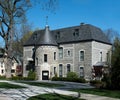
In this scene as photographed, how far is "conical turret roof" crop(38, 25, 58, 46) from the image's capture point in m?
44.6

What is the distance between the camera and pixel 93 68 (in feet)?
135

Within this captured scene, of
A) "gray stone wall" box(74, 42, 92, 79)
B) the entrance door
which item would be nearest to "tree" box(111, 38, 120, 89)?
"gray stone wall" box(74, 42, 92, 79)

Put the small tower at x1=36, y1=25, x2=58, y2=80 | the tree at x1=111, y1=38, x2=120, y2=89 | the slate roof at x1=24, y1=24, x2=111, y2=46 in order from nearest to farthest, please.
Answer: the tree at x1=111, y1=38, x2=120, y2=89 → the slate roof at x1=24, y1=24, x2=111, y2=46 → the small tower at x1=36, y1=25, x2=58, y2=80

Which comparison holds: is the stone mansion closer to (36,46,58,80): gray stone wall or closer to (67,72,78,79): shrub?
(36,46,58,80): gray stone wall

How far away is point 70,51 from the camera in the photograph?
44500 mm

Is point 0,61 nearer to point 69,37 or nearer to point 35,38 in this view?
point 35,38

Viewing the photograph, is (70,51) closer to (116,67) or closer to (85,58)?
(85,58)

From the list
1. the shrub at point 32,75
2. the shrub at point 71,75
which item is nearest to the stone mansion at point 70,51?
the shrub at point 32,75

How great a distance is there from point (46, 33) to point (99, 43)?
31.9ft

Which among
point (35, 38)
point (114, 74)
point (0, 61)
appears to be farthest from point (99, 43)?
point (0, 61)

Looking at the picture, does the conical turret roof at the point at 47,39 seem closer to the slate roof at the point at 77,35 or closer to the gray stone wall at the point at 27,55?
the slate roof at the point at 77,35

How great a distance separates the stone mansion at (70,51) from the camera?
41.7 meters

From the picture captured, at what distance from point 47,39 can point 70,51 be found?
4.65 m

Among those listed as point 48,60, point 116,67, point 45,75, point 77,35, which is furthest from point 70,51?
point 116,67
